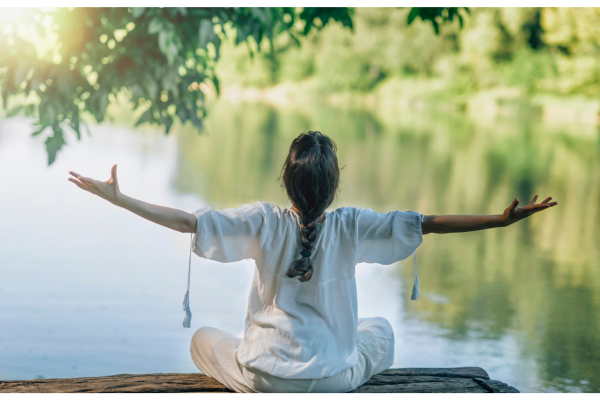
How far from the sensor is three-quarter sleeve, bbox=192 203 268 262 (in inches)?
72.5

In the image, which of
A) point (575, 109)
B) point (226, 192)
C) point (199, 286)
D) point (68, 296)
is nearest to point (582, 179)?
point (226, 192)

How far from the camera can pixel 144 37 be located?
10.9 feet

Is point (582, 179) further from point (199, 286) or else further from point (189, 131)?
point (189, 131)

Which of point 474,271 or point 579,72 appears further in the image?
point 579,72

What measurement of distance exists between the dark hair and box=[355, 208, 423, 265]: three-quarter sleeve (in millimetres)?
144

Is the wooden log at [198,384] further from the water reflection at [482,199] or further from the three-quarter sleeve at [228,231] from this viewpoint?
the water reflection at [482,199]

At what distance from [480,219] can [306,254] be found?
0.52 m

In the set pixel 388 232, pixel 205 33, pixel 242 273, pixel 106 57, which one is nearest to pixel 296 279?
pixel 388 232

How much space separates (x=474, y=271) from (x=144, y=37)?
343cm

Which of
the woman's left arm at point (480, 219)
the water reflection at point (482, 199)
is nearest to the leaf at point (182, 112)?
the woman's left arm at point (480, 219)

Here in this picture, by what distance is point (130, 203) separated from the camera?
1733mm

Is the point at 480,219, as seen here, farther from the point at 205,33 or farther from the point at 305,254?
the point at 205,33

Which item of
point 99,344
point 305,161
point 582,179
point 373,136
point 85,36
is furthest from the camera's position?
point 373,136

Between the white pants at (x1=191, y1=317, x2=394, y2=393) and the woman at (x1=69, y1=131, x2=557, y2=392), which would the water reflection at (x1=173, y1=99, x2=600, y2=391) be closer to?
the white pants at (x1=191, y1=317, x2=394, y2=393)
